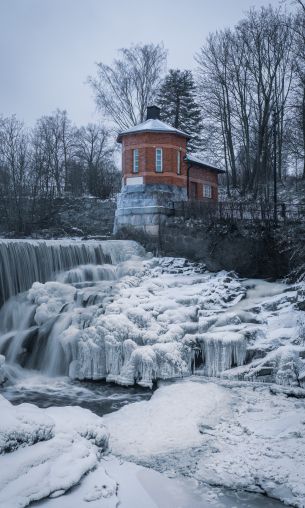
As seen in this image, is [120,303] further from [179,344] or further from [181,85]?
[181,85]

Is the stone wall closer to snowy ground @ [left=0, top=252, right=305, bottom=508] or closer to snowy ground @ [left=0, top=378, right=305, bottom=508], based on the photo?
snowy ground @ [left=0, top=252, right=305, bottom=508]

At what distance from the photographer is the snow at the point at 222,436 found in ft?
20.3

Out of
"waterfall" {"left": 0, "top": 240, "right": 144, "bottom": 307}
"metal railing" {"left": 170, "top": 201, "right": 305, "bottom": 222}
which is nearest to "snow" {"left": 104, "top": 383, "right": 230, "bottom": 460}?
"waterfall" {"left": 0, "top": 240, "right": 144, "bottom": 307}

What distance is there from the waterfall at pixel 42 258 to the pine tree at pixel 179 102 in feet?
70.3

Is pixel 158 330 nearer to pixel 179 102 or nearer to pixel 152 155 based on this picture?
pixel 152 155

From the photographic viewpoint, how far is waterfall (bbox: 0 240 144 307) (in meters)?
14.9

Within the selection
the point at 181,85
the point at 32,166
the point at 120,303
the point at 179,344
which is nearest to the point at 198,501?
the point at 179,344

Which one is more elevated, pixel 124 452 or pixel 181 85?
pixel 181 85

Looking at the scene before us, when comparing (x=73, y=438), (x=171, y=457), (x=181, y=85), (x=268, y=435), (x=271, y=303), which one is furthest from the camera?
(x=181, y=85)

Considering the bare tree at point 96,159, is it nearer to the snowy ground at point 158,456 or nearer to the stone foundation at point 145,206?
the stone foundation at point 145,206

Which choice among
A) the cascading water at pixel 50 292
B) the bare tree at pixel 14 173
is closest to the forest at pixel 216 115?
the bare tree at pixel 14 173

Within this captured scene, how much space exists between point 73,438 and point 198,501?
2022mm

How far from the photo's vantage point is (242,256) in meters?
16.0

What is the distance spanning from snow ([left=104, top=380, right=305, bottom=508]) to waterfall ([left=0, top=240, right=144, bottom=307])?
24.8ft
